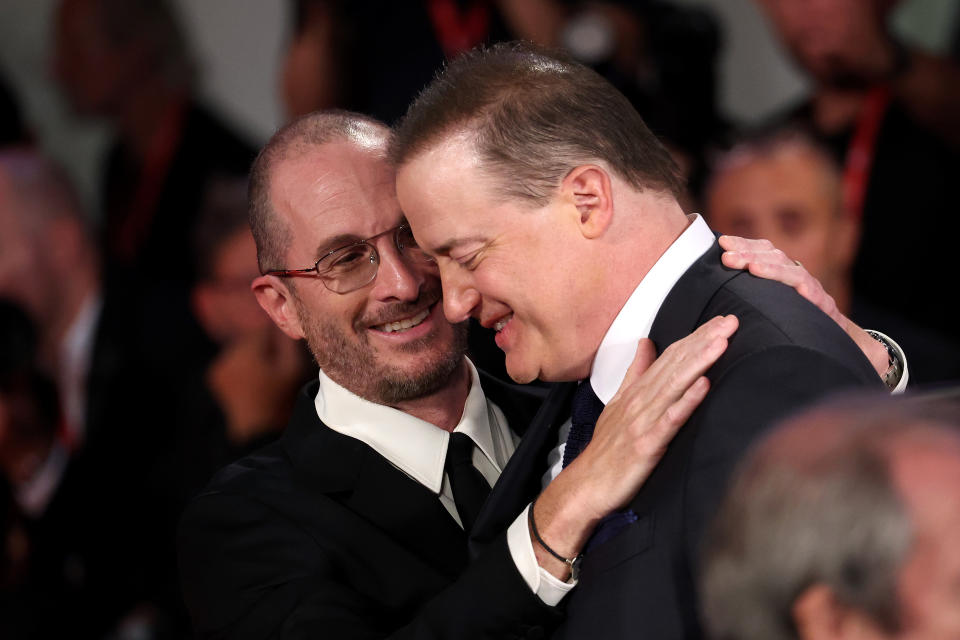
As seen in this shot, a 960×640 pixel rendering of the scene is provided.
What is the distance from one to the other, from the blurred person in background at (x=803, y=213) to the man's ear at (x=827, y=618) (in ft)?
11.0

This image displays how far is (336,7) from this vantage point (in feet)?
18.2

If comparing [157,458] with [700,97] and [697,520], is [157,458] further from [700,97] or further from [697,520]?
[697,520]

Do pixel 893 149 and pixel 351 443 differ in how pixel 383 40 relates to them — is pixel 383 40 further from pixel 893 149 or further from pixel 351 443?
pixel 351 443

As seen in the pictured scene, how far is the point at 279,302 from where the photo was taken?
2.57 metres

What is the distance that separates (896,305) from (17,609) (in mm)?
3824

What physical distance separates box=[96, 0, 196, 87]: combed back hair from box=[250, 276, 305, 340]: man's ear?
3902mm

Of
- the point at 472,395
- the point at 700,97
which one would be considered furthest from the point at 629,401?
the point at 700,97

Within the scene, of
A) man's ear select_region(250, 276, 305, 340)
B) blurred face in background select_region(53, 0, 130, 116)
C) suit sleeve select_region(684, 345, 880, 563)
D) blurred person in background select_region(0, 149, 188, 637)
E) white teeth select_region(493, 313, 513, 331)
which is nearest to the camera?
suit sleeve select_region(684, 345, 880, 563)

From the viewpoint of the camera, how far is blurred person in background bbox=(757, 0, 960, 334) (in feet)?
14.3

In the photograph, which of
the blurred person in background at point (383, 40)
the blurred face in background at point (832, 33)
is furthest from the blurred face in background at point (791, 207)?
the blurred person in background at point (383, 40)

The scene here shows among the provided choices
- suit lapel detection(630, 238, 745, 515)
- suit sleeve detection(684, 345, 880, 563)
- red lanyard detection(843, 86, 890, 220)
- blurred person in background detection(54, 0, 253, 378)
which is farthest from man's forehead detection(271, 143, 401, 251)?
blurred person in background detection(54, 0, 253, 378)

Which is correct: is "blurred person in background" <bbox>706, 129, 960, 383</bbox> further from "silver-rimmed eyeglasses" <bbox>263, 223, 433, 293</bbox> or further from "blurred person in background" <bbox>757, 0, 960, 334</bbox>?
"silver-rimmed eyeglasses" <bbox>263, 223, 433, 293</bbox>

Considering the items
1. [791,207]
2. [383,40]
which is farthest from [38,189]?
[791,207]

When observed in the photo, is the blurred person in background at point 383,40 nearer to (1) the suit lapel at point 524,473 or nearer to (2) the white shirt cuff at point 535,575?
(1) the suit lapel at point 524,473
